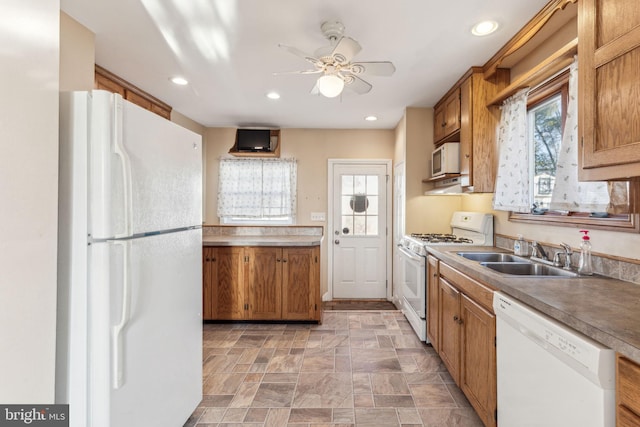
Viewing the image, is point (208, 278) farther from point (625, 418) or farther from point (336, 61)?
point (625, 418)

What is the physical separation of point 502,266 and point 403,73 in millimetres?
1768

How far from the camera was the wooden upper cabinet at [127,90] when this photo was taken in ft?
8.25

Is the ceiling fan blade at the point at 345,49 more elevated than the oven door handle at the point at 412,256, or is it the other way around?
the ceiling fan blade at the point at 345,49

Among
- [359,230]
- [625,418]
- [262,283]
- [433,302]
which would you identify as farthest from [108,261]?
[359,230]

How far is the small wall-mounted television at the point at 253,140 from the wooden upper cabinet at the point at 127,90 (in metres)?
0.95

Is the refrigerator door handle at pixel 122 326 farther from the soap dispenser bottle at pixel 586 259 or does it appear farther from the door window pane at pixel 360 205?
the door window pane at pixel 360 205

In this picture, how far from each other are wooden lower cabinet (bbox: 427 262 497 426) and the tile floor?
228 millimetres

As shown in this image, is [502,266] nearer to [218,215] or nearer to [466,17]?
[466,17]

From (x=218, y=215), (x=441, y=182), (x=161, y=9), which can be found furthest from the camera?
(x=218, y=215)

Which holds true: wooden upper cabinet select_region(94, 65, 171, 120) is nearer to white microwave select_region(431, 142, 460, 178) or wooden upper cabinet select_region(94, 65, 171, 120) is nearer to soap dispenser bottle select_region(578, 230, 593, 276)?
white microwave select_region(431, 142, 460, 178)

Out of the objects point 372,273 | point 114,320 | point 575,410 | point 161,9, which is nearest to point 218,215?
point 372,273

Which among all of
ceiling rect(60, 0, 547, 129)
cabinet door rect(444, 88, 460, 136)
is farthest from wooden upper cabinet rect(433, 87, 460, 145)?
ceiling rect(60, 0, 547, 129)

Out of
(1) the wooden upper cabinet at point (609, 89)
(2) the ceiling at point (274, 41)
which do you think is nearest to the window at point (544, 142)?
(2) the ceiling at point (274, 41)

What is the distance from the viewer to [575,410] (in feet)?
3.32
